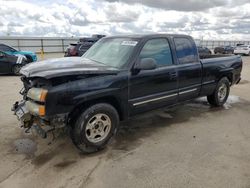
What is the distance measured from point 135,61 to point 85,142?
1.53 meters

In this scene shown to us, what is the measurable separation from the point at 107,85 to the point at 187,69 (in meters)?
2.06

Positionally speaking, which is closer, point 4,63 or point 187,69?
point 187,69

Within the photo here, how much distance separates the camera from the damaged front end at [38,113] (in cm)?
359

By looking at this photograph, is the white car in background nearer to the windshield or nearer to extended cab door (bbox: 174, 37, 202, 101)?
extended cab door (bbox: 174, 37, 202, 101)

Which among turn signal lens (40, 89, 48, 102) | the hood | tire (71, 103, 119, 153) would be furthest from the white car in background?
turn signal lens (40, 89, 48, 102)

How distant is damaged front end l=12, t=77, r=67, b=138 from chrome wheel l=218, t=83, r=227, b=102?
438 centimetres

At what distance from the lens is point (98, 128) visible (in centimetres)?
412

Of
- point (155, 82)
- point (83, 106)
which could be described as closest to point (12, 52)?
point (155, 82)

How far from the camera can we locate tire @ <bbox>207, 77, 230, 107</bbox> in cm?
656

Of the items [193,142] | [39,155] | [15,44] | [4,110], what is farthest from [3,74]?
[15,44]

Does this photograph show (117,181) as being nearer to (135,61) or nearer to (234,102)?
(135,61)

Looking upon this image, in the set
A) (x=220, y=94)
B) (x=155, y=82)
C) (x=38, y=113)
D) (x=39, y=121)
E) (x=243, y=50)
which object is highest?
(x=155, y=82)

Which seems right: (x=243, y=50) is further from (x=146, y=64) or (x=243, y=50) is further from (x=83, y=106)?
(x=83, y=106)

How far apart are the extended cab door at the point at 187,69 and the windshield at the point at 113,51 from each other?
113 centimetres
